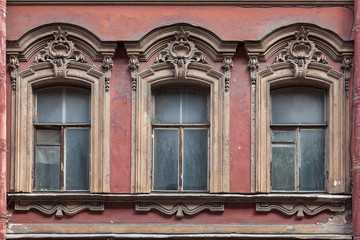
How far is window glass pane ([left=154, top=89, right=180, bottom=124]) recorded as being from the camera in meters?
11.6

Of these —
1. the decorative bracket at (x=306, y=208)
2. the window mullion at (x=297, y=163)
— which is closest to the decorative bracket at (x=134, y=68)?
the window mullion at (x=297, y=163)

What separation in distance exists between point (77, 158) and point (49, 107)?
0.93 m

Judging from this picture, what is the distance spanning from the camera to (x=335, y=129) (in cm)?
1125

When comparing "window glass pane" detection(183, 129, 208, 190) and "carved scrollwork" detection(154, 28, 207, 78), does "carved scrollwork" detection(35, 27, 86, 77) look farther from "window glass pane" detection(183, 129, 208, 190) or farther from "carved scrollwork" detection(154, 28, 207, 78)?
"window glass pane" detection(183, 129, 208, 190)

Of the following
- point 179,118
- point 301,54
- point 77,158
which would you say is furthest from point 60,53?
point 301,54

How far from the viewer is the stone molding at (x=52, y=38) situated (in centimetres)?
1138

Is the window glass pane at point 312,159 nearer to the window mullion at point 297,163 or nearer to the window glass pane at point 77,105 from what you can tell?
the window mullion at point 297,163

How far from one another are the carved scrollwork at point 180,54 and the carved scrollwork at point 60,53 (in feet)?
4.19

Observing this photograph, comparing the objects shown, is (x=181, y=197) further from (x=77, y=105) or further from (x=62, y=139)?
(x=77, y=105)

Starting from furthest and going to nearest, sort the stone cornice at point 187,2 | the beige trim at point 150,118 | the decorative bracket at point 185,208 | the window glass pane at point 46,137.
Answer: the window glass pane at point 46,137 → the stone cornice at point 187,2 → the beige trim at point 150,118 → the decorative bracket at point 185,208

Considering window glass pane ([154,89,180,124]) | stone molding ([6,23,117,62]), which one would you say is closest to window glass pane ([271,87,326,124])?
window glass pane ([154,89,180,124])

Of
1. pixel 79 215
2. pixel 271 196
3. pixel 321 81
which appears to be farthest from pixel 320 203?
pixel 79 215

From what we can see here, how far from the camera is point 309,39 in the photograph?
1139 cm

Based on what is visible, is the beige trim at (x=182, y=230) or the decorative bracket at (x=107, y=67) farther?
the decorative bracket at (x=107, y=67)
